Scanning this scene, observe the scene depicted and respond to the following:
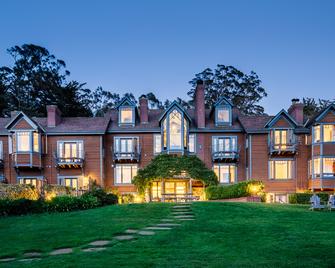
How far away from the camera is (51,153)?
34062mm

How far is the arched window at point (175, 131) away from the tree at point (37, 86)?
25.1 meters

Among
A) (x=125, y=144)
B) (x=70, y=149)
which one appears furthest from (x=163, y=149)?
(x=70, y=149)

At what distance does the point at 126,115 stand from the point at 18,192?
612 inches

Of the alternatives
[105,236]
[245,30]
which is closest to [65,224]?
[105,236]

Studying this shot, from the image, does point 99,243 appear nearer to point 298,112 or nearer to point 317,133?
point 317,133

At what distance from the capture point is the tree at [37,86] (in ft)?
182

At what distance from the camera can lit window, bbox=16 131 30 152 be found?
3300 centimetres

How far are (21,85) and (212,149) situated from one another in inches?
1453

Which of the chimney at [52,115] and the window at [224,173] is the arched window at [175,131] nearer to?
the window at [224,173]

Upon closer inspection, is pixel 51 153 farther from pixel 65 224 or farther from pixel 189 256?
pixel 189 256

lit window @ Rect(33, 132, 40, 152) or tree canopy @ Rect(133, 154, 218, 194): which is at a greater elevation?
lit window @ Rect(33, 132, 40, 152)

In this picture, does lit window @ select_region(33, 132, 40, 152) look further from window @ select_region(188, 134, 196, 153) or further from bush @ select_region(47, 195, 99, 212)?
window @ select_region(188, 134, 196, 153)

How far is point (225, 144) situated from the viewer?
34.4m

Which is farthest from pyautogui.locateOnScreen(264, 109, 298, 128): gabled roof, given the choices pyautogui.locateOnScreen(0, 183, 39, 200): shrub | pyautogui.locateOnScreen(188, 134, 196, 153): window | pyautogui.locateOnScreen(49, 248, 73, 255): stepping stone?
pyautogui.locateOnScreen(49, 248, 73, 255): stepping stone
